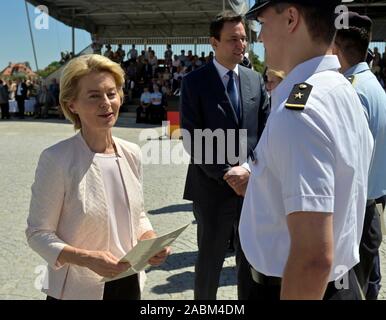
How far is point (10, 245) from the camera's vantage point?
200 inches

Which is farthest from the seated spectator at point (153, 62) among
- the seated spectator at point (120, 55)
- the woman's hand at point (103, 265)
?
the woman's hand at point (103, 265)

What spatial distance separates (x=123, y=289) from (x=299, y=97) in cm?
138

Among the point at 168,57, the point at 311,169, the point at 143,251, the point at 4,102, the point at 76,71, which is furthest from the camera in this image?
the point at 168,57

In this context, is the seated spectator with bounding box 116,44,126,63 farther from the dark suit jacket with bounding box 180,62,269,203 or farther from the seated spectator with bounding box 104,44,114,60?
the dark suit jacket with bounding box 180,62,269,203

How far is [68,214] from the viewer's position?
6.67ft

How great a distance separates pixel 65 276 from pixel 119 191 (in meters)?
0.45

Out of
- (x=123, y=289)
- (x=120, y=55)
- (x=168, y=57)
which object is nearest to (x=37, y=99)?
(x=120, y=55)

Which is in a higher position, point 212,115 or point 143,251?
point 212,115

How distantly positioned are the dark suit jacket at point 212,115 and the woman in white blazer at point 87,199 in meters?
0.91

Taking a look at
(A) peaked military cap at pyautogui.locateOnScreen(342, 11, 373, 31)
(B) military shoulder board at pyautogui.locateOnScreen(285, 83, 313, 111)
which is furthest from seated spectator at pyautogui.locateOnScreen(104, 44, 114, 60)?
(B) military shoulder board at pyautogui.locateOnScreen(285, 83, 313, 111)

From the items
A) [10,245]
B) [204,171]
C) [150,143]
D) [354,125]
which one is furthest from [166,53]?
[354,125]

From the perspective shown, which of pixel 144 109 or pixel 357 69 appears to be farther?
pixel 144 109

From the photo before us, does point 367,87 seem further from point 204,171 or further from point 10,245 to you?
point 10,245

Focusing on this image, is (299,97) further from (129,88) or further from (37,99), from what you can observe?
(129,88)
